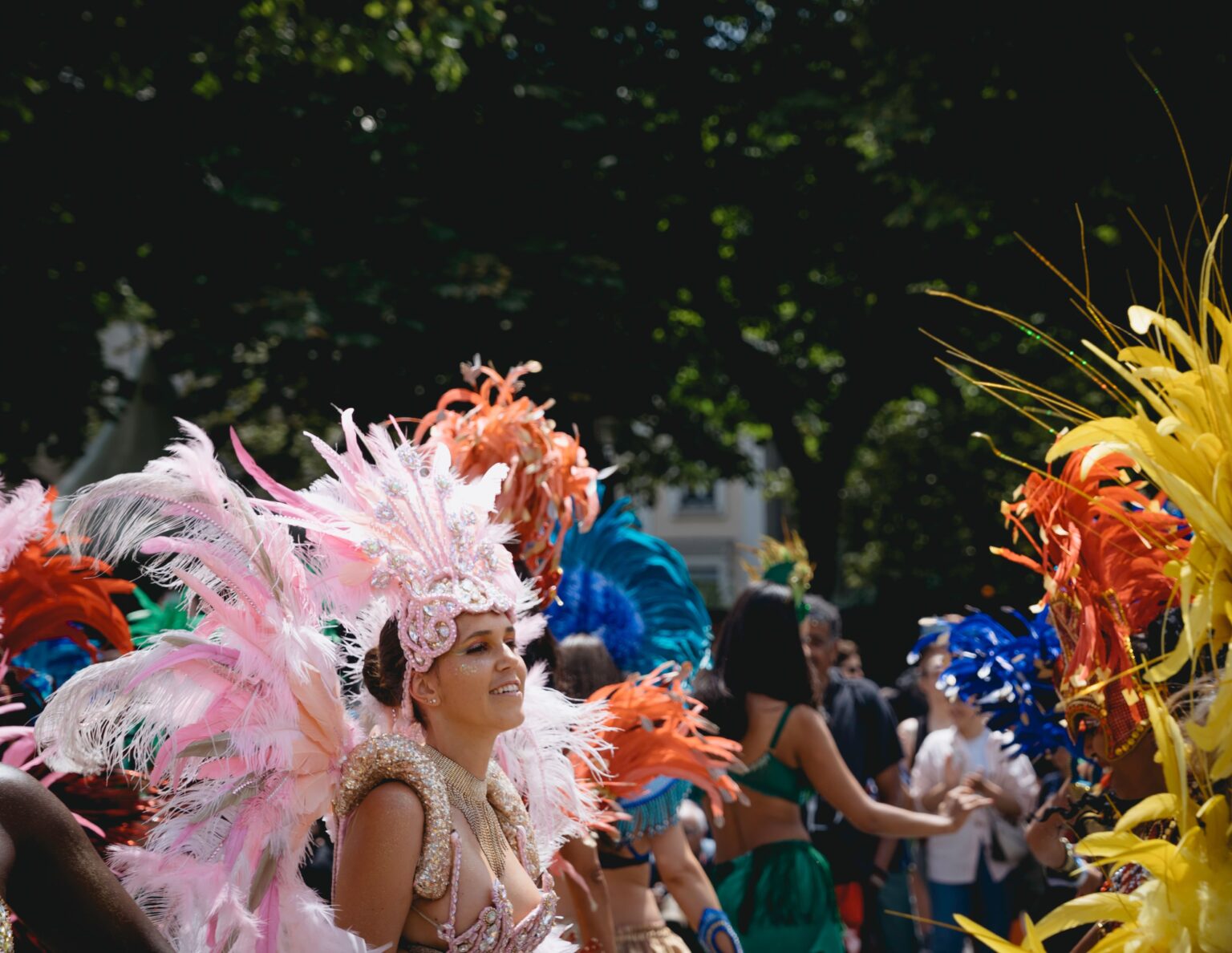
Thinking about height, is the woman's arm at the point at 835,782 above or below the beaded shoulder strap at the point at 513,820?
below

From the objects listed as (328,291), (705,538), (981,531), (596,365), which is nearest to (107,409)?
(328,291)

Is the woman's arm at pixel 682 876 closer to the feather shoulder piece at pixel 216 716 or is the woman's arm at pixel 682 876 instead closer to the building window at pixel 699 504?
the feather shoulder piece at pixel 216 716

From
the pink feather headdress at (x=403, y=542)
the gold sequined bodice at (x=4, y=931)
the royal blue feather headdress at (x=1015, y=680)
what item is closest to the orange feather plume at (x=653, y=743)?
the royal blue feather headdress at (x=1015, y=680)

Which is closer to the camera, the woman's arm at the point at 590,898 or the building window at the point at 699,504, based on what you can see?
the woman's arm at the point at 590,898

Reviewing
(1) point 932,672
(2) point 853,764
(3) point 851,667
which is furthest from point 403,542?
(3) point 851,667

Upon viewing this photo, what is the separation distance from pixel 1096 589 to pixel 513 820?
52.3 inches

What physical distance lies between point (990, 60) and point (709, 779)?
743 centimetres

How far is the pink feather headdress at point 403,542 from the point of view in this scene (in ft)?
8.53

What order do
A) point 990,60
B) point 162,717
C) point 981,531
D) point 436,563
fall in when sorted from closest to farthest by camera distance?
point 162,717
point 436,563
point 990,60
point 981,531

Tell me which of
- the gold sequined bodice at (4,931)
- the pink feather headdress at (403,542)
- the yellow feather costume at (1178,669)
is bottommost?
the gold sequined bodice at (4,931)

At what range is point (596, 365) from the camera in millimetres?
10406

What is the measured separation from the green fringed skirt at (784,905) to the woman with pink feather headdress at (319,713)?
6.20 feet

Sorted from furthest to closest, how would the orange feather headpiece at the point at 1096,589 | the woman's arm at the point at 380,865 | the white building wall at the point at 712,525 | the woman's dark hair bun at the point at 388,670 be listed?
1. the white building wall at the point at 712,525
2. the woman's dark hair bun at the point at 388,670
3. the orange feather headpiece at the point at 1096,589
4. the woman's arm at the point at 380,865

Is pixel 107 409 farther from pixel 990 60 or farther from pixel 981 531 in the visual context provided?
pixel 981 531
